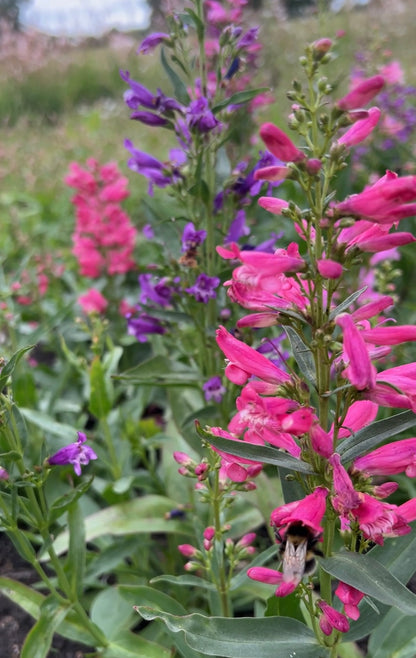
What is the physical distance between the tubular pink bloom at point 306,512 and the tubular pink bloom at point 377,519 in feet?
0.22

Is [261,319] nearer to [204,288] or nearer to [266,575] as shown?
[266,575]

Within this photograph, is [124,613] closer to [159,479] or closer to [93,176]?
[159,479]

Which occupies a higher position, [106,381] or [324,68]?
[324,68]

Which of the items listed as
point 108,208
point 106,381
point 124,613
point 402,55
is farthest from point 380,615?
point 402,55

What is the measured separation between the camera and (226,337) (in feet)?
4.16

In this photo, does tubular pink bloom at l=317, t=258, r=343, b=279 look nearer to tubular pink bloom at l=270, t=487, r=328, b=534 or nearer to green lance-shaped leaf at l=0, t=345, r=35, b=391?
tubular pink bloom at l=270, t=487, r=328, b=534

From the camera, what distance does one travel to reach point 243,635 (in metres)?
1.31

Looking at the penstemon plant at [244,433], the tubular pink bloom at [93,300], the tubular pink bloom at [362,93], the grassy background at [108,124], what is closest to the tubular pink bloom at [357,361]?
the penstemon plant at [244,433]

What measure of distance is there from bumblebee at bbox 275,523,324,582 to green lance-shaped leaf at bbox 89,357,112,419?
1275 millimetres

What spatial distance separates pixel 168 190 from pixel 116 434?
3.58ft

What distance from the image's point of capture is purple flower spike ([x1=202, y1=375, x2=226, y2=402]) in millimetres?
2213

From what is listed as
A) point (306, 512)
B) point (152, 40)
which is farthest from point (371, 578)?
point (152, 40)

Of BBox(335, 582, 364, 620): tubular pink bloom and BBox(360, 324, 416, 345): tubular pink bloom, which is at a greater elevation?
BBox(360, 324, 416, 345): tubular pink bloom

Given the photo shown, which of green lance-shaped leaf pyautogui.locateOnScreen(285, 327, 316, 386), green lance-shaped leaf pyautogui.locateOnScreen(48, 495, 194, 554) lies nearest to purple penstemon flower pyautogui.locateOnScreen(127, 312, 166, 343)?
green lance-shaped leaf pyautogui.locateOnScreen(48, 495, 194, 554)
